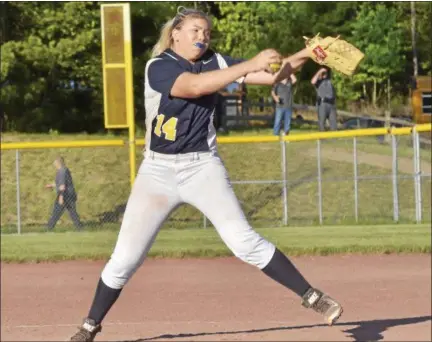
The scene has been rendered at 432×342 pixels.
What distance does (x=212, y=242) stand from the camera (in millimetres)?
15812

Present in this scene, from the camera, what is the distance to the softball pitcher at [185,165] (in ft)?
20.8

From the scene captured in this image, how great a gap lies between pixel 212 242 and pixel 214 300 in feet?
19.9

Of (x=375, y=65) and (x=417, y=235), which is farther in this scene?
(x=375, y=65)

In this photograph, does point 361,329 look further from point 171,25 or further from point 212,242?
point 212,242

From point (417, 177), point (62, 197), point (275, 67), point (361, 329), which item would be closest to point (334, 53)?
point (275, 67)

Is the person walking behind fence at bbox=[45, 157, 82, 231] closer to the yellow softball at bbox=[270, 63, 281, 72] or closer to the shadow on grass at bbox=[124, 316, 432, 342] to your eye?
Result: the shadow on grass at bbox=[124, 316, 432, 342]

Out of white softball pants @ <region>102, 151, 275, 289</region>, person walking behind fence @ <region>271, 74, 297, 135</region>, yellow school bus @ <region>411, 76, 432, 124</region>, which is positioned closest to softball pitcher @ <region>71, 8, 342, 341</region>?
white softball pants @ <region>102, 151, 275, 289</region>

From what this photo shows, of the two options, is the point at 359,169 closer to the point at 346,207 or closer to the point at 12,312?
the point at 346,207

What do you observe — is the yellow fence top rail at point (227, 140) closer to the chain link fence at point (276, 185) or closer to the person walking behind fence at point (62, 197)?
the chain link fence at point (276, 185)

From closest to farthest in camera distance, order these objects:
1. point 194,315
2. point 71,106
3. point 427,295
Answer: point 194,315
point 427,295
point 71,106

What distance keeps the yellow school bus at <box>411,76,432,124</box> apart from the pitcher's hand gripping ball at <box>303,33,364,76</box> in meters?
28.9

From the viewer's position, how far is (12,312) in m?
9.10

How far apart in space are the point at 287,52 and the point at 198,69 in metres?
27.5

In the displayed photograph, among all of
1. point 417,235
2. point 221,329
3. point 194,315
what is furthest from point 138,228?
point 417,235
